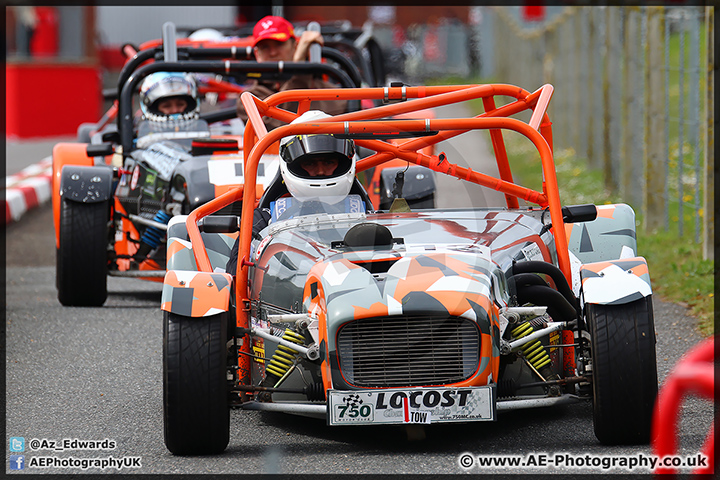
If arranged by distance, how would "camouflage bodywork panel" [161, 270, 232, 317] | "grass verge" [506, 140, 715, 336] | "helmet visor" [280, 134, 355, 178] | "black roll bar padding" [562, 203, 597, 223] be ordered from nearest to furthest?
"camouflage bodywork panel" [161, 270, 232, 317] → "black roll bar padding" [562, 203, 597, 223] → "helmet visor" [280, 134, 355, 178] → "grass verge" [506, 140, 715, 336]

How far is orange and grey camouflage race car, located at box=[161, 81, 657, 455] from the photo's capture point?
4617 millimetres

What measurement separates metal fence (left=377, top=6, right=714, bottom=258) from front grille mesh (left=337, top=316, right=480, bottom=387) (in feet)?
13.7

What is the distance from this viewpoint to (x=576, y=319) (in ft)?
16.5

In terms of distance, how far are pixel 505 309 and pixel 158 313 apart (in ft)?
12.3

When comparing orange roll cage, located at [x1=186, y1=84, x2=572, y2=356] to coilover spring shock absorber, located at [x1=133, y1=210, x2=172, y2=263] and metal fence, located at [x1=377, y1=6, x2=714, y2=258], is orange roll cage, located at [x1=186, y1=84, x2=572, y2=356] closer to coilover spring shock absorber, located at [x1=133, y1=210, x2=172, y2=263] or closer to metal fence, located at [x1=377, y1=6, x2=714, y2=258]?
coilover spring shock absorber, located at [x1=133, y1=210, x2=172, y2=263]

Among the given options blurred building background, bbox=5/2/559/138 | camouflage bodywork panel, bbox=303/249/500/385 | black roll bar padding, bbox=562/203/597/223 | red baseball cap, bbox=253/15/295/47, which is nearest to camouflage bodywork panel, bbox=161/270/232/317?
camouflage bodywork panel, bbox=303/249/500/385

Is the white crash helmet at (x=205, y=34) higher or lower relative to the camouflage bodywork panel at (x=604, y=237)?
higher

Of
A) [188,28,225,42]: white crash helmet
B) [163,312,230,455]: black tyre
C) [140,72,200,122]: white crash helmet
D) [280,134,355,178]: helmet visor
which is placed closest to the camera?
[163,312,230,455]: black tyre

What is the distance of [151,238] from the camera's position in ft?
27.6

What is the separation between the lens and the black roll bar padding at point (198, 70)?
28.2ft


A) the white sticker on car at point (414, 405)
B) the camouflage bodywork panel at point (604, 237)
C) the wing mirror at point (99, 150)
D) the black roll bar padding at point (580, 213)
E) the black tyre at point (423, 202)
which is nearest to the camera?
the white sticker on car at point (414, 405)

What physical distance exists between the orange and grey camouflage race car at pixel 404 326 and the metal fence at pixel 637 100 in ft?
11.6

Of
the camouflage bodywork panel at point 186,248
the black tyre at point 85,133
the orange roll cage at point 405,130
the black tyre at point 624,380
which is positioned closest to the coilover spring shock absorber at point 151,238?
the camouflage bodywork panel at point 186,248

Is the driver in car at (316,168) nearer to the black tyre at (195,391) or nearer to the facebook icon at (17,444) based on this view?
the black tyre at (195,391)
